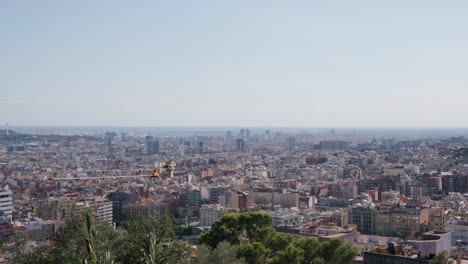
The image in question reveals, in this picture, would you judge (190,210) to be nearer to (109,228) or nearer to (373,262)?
(373,262)

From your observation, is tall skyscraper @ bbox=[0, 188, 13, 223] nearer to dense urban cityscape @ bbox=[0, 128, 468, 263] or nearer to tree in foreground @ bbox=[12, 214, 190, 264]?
dense urban cityscape @ bbox=[0, 128, 468, 263]

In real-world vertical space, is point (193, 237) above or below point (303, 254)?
below

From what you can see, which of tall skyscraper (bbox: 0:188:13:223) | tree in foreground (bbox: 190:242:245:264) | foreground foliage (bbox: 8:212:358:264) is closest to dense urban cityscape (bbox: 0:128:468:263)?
tall skyscraper (bbox: 0:188:13:223)

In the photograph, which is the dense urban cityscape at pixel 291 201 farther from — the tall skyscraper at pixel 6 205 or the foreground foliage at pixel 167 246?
the foreground foliage at pixel 167 246

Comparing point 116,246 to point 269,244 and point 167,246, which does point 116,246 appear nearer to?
point 167,246

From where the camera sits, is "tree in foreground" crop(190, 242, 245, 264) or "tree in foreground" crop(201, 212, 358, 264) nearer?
"tree in foreground" crop(190, 242, 245, 264)

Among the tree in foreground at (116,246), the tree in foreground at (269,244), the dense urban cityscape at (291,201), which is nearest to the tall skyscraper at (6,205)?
the dense urban cityscape at (291,201)

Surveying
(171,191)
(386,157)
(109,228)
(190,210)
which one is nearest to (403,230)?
(190,210)

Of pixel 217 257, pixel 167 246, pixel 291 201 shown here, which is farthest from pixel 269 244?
pixel 291 201

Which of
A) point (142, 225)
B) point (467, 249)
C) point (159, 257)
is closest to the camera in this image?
point (159, 257)

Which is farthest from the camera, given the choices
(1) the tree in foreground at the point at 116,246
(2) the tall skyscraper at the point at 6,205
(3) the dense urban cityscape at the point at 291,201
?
(2) the tall skyscraper at the point at 6,205

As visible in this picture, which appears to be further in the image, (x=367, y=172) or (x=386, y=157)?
(x=386, y=157)
